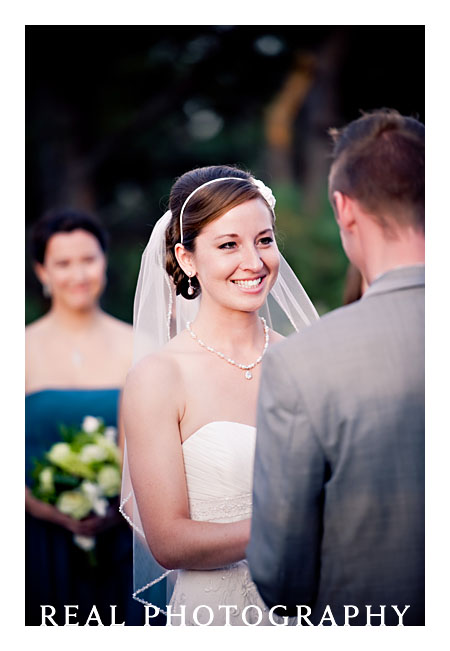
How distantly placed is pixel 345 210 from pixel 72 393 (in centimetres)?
266

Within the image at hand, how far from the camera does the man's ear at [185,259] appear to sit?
2631mm

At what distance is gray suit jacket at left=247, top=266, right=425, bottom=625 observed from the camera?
1758 mm

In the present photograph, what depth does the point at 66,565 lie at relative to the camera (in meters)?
3.87

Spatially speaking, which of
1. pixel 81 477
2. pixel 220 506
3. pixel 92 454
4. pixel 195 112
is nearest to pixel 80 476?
pixel 81 477

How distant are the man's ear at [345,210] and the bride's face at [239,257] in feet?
1.96

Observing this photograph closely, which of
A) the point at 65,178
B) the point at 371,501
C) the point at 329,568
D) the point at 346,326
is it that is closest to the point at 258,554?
the point at 329,568

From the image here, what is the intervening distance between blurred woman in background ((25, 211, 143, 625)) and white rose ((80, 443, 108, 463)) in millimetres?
303

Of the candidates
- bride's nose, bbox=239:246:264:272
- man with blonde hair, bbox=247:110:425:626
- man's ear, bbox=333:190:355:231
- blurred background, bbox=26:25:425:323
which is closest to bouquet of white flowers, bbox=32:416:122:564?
bride's nose, bbox=239:246:264:272

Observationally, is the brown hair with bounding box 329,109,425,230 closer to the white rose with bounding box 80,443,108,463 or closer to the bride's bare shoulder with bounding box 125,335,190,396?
the bride's bare shoulder with bounding box 125,335,190,396

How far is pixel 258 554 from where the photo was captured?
186cm

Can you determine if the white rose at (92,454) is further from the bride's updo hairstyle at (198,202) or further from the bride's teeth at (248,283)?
the bride's teeth at (248,283)

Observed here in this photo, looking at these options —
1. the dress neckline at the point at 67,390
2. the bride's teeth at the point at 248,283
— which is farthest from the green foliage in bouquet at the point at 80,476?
the bride's teeth at the point at 248,283
